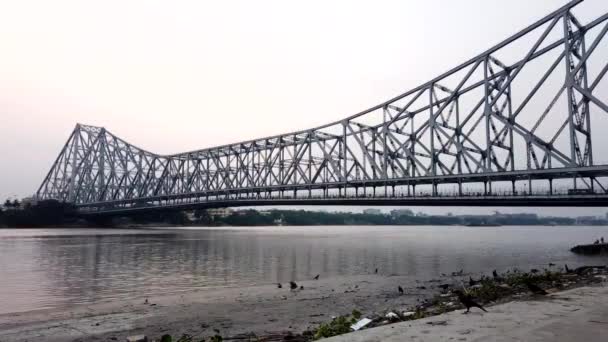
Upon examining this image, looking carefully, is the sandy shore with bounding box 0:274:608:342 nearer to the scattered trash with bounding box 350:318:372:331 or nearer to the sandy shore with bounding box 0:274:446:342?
the sandy shore with bounding box 0:274:446:342

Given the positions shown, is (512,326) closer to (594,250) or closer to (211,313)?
(211,313)

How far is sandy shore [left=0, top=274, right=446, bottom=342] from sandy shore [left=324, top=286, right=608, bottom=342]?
3.78 m

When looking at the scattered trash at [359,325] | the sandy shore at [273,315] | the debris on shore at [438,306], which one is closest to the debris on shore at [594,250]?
the debris on shore at [438,306]

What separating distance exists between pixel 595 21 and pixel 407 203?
26.9m

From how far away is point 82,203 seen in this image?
13050cm

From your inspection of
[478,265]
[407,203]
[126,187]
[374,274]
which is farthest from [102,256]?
[126,187]

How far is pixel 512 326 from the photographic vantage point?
27.5 ft

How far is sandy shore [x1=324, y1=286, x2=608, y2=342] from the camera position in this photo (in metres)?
7.59

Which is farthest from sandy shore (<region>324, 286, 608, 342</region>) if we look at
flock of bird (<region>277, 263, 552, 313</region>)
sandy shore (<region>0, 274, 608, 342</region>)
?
flock of bird (<region>277, 263, 552, 313</region>)

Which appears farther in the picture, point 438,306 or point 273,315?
point 273,315

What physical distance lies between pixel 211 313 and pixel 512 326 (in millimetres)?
9157

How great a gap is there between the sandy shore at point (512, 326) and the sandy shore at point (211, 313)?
12.4 feet

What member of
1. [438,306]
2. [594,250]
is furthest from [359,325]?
[594,250]

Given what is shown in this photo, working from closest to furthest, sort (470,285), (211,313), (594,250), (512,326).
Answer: (512,326), (211,313), (470,285), (594,250)
